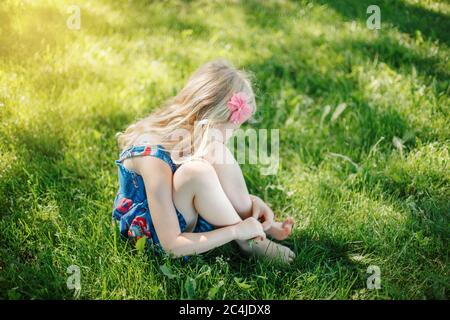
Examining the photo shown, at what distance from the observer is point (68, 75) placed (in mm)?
2871

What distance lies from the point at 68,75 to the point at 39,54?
0.24 metres

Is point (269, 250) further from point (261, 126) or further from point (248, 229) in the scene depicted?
Result: point (261, 126)

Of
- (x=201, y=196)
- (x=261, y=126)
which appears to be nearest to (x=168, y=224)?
(x=201, y=196)

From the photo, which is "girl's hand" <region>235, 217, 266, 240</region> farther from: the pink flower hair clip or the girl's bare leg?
the pink flower hair clip

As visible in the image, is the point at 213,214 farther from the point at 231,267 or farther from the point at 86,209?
the point at 86,209

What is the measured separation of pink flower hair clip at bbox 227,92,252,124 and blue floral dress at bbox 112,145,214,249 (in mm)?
293

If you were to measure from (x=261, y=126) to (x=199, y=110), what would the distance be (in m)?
0.97

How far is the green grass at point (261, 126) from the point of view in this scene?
1764 millimetres

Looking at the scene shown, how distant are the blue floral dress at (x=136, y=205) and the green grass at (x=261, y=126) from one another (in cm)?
7

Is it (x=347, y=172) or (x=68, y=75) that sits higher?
(x=68, y=75)

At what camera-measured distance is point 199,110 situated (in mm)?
1844
